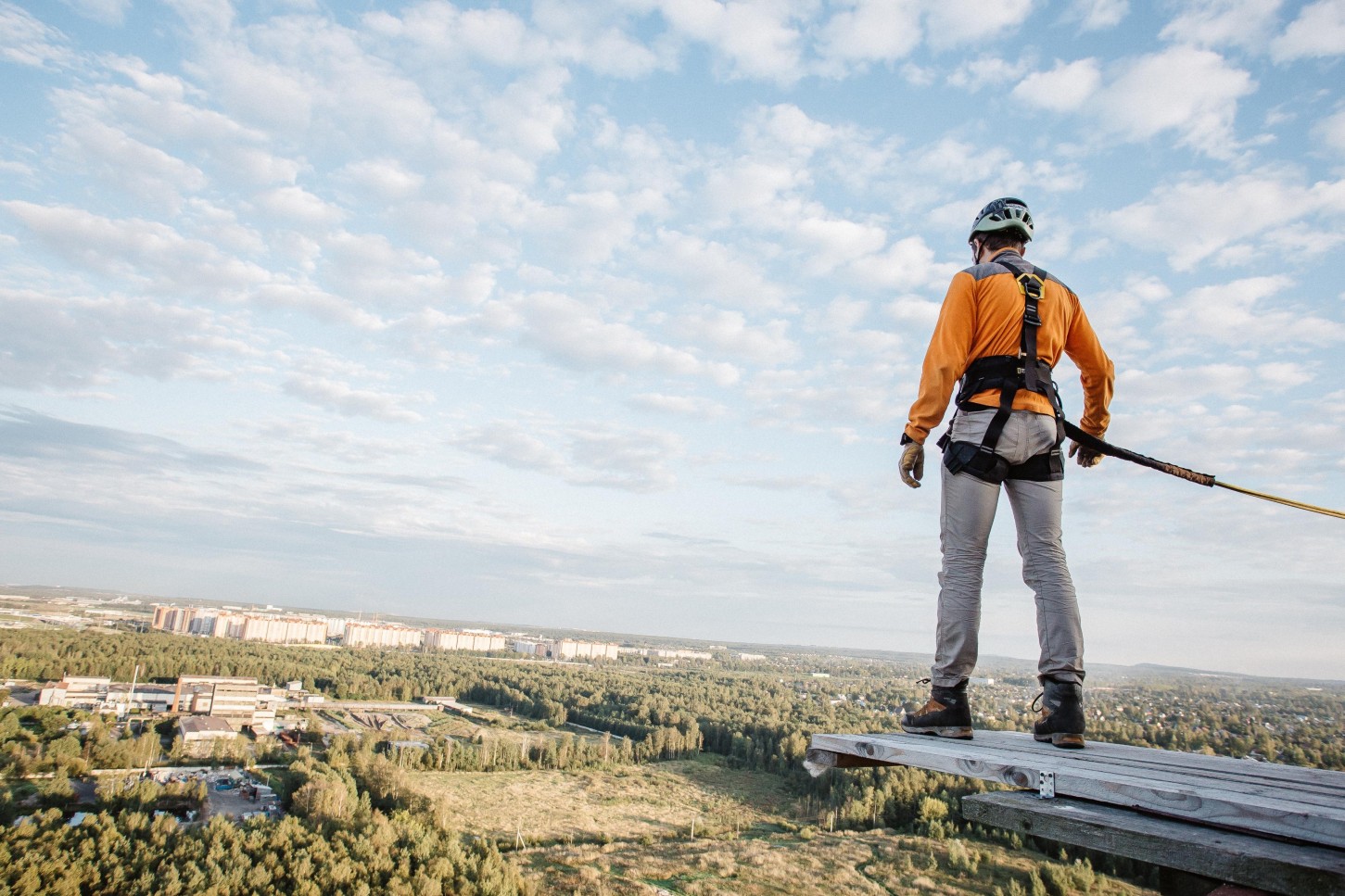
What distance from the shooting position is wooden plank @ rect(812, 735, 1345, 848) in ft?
6.10

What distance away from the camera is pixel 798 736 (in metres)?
50.4

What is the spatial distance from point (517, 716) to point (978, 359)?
7237 cm

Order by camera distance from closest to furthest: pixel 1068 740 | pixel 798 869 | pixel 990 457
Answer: pixel 1068 740 < pixel 990 457 < pixel 798 869

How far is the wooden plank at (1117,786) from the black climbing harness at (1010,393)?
1.35m

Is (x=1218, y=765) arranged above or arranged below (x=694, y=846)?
above

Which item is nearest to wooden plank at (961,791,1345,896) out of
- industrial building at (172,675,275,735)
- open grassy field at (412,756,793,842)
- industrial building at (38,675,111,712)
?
open grassy field at (412,756,793,842)

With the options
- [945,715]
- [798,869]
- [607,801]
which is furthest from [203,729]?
[945,715]

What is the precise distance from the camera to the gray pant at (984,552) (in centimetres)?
366

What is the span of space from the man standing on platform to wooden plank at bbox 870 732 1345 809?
0.38 m

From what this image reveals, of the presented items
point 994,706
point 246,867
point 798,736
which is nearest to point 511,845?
point 246,867

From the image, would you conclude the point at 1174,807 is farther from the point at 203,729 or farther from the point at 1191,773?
the point at 203,729

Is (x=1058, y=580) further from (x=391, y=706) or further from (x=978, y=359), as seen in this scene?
(x=391, y=706)

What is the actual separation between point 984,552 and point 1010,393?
33.4 inches

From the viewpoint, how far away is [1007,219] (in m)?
4.21
